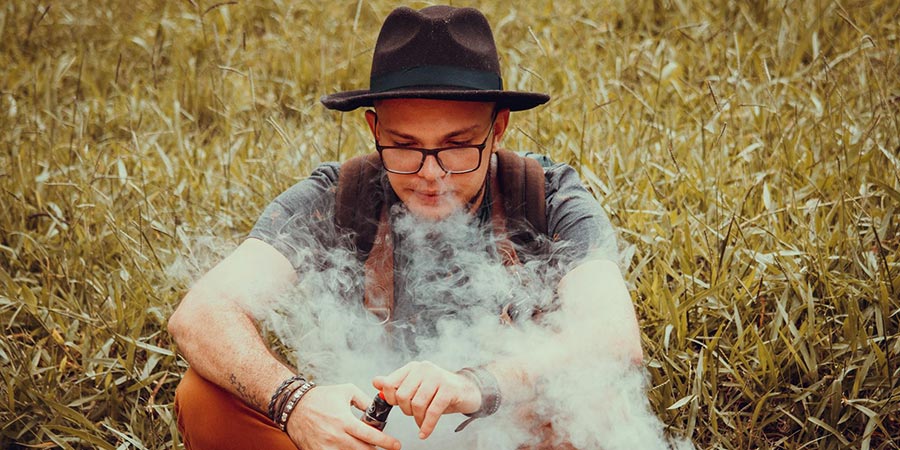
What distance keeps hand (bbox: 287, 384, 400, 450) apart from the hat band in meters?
1.08

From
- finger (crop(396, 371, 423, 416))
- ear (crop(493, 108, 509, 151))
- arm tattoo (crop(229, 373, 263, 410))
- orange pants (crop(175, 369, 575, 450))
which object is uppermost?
ear (crop(493, 108, 509, 151))

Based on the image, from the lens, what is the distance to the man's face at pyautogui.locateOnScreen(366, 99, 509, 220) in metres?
2.87

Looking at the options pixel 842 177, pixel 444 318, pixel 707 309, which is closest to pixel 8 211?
pixel 444 318

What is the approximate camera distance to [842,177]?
359cm

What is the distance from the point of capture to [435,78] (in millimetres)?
2846

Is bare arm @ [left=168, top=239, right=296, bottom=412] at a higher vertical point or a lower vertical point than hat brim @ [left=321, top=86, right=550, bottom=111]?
lower

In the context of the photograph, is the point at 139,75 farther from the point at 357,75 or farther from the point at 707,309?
the point at 707,309

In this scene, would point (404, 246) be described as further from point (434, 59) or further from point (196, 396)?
point (196, 396)

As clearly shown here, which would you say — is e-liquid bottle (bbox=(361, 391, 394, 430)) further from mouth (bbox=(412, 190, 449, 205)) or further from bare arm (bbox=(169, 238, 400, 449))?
mouth (bbox=(412, 190, 449, 205))

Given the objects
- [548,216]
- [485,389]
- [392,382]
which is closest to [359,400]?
[392,382]

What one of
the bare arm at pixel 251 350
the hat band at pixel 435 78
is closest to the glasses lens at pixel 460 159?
the hat band at pixel 435 78

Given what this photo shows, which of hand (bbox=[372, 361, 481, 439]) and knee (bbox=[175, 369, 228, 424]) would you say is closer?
hand (bbox=[372, 361, 481, 439])

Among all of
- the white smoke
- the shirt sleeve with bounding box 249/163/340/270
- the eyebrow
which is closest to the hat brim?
the eyebrow

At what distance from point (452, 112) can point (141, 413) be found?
172 cm
